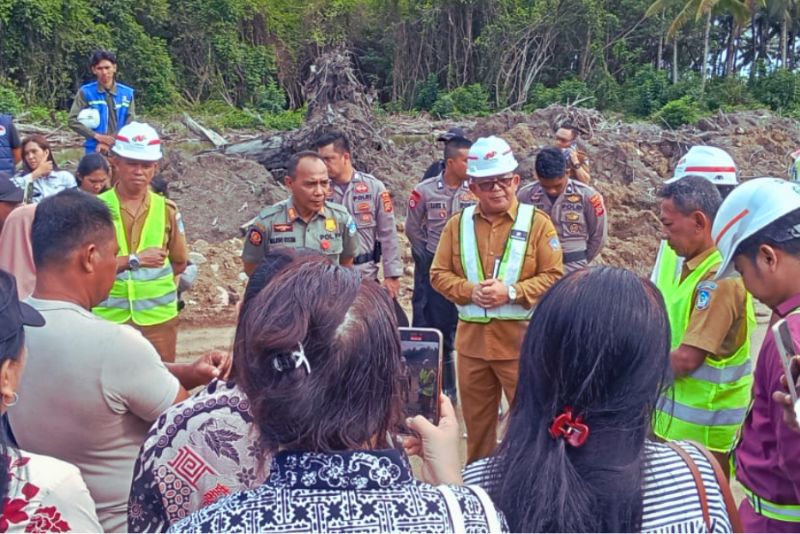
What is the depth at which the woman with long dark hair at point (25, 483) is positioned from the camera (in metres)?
1.71

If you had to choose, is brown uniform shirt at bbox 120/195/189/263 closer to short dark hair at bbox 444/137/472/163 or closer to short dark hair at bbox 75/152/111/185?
short dark hair at bbox 75/152/111/185

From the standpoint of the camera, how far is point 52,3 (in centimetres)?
2502

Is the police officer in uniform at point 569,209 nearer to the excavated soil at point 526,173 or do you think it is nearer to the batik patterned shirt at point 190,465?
the excavated soil at point 526,173

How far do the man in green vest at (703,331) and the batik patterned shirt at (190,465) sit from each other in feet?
6.07

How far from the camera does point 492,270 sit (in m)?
4.57

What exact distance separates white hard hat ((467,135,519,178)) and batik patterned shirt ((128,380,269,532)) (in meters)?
2.75

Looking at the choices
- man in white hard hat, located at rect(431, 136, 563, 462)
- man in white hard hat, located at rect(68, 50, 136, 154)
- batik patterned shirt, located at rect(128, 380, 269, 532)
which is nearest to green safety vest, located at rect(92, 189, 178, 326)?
man in white hard hat, located at rect(431, 136, 563, 462)

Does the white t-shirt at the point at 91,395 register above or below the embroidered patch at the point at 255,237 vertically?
above

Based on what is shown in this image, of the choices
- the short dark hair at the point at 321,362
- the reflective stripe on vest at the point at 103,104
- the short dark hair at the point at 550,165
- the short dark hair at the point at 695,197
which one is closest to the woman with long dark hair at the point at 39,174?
the reflective stripe on vest at the point at 103,104

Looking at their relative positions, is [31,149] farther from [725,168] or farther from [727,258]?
[727,258]

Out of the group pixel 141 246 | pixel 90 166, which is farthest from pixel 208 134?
pixel 141 246

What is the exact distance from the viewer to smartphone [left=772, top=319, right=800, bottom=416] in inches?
78.7

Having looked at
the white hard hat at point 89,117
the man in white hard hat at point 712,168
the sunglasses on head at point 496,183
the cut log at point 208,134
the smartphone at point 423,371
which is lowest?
the cut log at point 208,134

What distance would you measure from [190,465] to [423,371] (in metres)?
0.90
